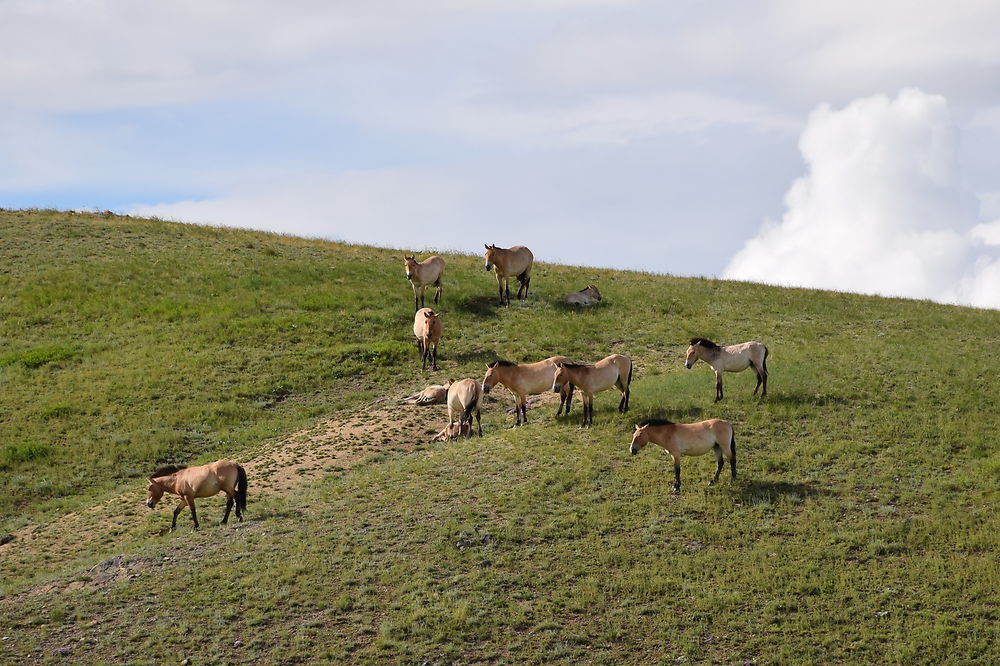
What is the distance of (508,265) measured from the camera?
38.7 metres

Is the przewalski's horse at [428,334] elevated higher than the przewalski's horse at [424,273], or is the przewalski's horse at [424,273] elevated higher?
the przewalski's horse at [424,273]

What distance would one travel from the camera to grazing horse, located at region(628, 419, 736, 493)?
68.5ft

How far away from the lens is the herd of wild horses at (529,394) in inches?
816

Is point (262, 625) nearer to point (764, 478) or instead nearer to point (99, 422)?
point (764, 478)

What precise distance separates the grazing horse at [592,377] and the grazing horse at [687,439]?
370 cm

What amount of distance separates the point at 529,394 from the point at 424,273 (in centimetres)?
1192

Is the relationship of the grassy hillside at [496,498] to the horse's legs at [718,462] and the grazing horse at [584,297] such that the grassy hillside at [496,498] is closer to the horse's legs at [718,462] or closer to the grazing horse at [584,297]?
the horse's legs at [718,462]

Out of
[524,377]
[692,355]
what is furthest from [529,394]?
[692,355]

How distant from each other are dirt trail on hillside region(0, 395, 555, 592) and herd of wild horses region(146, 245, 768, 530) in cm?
61

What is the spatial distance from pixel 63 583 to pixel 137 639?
306cm

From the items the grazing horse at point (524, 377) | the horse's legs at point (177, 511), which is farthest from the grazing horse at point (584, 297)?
the horse's legs at point (177, 511)

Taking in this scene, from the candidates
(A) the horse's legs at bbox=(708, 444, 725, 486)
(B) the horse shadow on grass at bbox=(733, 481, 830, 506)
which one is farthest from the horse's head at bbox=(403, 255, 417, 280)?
(B) the horse shadow on grass at bbox=(733, 481, 830, 506)

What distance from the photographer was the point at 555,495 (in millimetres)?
21094

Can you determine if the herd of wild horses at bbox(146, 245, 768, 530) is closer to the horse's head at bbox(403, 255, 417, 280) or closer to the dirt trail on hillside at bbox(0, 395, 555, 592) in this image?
the horse's head at bbox(403, 255, 417, 280)
